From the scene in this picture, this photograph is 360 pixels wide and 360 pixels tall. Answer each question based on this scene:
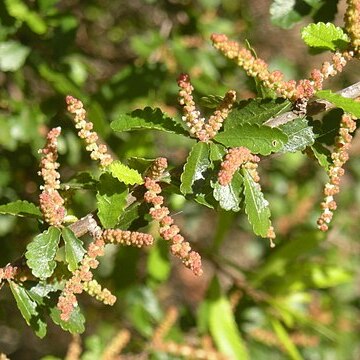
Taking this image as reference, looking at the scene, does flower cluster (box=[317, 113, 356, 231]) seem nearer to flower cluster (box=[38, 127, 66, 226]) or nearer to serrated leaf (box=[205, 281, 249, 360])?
flower cluster (box=[38, 127, 66, 226])

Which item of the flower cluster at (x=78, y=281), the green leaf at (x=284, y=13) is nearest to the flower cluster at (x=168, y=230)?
the flower cluster at (x=78, y=281)

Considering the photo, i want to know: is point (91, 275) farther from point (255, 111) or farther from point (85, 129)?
point (255, 111)

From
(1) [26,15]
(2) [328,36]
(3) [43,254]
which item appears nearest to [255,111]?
(2) [328,36]

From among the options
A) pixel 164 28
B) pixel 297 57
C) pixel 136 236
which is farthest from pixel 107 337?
pixel 297 57

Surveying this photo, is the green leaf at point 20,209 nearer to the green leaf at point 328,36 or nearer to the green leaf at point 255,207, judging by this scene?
the green leaf at point 255,207

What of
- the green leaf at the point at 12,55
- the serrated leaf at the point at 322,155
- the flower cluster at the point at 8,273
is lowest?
the green leaf at the point at 12,55

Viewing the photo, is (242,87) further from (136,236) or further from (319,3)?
(136,236)
